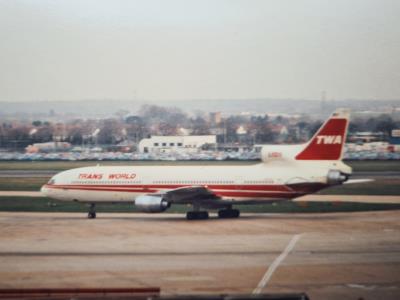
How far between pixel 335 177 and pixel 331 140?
2.17m

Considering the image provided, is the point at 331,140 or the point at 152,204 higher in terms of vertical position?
the point at 331,140

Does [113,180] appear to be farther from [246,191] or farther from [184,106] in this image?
[184,106]

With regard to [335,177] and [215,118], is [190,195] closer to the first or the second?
[335,177]

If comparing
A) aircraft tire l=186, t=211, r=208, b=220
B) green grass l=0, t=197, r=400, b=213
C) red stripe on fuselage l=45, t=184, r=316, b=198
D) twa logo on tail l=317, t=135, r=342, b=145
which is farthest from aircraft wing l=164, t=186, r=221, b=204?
twa logo on tail l=317, t=135, r=342, b=145

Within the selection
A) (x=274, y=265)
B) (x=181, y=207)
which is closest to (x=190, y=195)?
(x=181, y=207)

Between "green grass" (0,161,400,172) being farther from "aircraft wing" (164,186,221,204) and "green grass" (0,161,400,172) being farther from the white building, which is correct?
"aircraft wing" (164,186,221,204)

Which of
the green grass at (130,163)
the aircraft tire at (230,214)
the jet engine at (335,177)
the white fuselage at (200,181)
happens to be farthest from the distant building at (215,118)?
the jet engine at (335,177)

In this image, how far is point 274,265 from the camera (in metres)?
25.2

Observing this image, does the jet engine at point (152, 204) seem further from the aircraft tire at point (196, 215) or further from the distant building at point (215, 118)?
the distant building at point (215, 118)

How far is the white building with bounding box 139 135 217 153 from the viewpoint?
7100 centimetres

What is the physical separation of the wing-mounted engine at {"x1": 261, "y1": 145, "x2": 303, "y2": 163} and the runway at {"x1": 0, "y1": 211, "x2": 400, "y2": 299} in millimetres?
3375

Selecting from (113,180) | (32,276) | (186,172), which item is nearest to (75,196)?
(113,180)

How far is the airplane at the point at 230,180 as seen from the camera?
40734mm

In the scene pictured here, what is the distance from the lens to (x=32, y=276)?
77.6 ft
